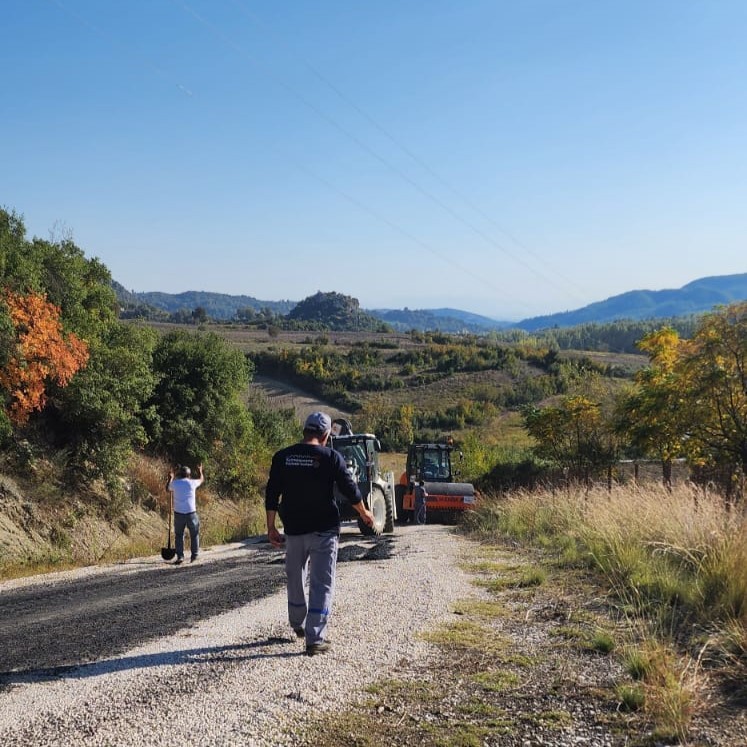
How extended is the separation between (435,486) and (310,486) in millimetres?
19609

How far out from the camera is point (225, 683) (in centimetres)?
533

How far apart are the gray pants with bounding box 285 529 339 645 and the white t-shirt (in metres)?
7.84

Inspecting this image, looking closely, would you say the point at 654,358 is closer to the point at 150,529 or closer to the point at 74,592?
the point at 150,529

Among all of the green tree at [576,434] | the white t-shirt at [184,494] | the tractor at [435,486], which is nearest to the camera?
the white t-shirt at [184,494]

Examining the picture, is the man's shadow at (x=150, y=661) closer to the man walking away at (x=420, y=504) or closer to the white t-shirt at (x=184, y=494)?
the white t-shirt at (x=184, y=494)

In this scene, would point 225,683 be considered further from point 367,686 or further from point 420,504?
point 420,504

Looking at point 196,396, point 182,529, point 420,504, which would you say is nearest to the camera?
point 182,529

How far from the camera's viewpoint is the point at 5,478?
1620 centimetres

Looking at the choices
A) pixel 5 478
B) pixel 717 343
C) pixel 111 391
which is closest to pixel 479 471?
pixel 717 343

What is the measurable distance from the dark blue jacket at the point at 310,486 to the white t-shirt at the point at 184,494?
26.3 ft

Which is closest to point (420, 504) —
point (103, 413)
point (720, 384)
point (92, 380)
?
point (720, 384)

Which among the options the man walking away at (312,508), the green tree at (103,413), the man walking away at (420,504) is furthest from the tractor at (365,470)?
the man walking away at (312,508)

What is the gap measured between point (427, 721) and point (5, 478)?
1436cm

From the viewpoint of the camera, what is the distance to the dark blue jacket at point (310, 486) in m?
6.28
